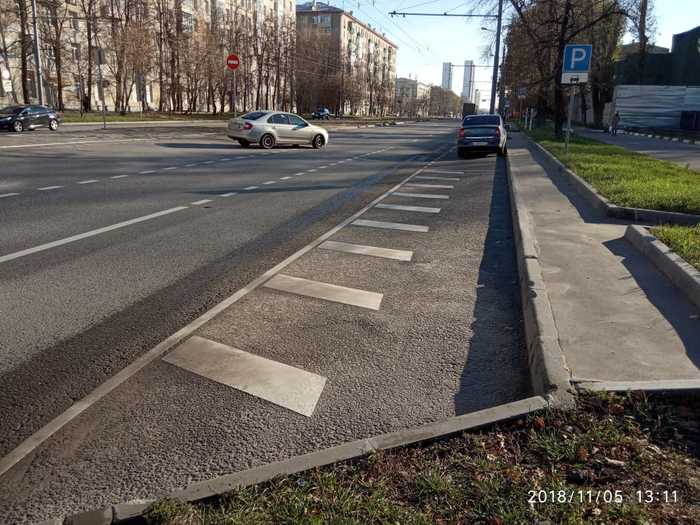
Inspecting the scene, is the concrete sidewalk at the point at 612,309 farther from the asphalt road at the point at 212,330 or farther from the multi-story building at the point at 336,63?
the multi-story building at the point at 336,63

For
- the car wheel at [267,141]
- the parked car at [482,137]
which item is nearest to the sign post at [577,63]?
the parked car at [482,137]

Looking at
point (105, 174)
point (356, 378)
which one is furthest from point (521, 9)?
point (356, 378)

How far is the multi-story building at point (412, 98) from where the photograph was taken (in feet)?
523

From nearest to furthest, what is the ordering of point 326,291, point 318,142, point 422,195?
1. point 326,291
2. point 422,195
3. point 318,142

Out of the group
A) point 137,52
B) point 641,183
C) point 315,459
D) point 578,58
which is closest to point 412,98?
point 137,52

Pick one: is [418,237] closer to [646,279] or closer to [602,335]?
[646,279]

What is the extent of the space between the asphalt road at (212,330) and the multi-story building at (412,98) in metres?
137

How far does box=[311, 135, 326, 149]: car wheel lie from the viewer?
82.0ft

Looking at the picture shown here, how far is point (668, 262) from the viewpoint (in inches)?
226

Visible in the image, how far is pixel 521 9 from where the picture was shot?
35.0 metres

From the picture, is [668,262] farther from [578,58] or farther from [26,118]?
[26,118]

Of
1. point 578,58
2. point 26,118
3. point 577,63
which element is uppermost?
point 578,58

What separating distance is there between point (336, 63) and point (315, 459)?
9247 centimetres

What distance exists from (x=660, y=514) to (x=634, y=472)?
282mm
